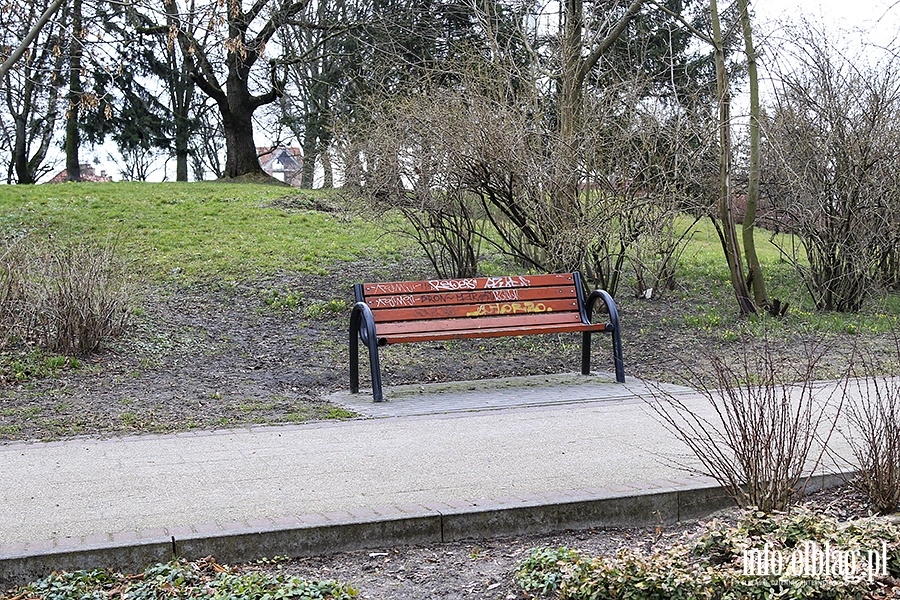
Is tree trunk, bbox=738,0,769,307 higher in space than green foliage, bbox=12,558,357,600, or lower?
higher

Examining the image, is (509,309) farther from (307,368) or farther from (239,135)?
(239,135)

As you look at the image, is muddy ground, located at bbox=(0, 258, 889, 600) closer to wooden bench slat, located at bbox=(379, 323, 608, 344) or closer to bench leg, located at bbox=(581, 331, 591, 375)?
bench leg, located at bbox=(581, 331, 591, 375)

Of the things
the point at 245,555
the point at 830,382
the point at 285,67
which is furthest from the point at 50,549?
the point at 285,67

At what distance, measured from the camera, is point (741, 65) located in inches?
534

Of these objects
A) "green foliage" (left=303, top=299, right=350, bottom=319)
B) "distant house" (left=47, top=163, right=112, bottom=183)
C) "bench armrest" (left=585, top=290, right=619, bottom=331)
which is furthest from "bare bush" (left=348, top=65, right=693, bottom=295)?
"distant house" (left=47, top=163, right=112, bottom=183)

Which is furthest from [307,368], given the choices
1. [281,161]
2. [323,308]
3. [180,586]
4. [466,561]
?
[281,161]

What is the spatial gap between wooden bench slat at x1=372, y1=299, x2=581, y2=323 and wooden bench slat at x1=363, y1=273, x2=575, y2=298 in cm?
17

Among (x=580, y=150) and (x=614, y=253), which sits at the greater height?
(x=580, y=150)

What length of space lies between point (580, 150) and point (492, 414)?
475 cm

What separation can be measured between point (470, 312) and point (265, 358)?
2.36 meters

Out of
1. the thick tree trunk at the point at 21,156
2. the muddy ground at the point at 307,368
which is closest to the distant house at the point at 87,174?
the thick tree trunk at the point at 21,156

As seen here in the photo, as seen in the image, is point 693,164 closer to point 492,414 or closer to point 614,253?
point 614,253

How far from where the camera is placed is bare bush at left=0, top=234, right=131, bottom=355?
9.16 m

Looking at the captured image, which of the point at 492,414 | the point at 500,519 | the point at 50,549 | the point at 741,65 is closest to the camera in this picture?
the point at 50,549
